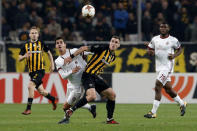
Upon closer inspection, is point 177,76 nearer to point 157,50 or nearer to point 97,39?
point 97,39

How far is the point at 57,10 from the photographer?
19.8m

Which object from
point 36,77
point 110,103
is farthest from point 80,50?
point 36,77

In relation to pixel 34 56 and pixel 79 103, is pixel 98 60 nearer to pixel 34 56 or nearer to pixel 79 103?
A: pixel 79 103

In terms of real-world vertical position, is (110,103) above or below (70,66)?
below

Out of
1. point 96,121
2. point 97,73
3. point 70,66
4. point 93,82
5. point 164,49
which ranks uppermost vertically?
point 164,49

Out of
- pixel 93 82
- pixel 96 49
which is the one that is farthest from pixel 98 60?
pixel 93 82

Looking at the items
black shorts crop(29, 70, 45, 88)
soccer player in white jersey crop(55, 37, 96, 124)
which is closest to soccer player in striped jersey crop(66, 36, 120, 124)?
soccer player in white jersey crop(55, 37, 96, 124)

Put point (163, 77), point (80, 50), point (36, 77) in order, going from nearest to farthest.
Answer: point (80, 50) < point (163, 77) < point (36, 77)

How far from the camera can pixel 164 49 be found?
1241 cm

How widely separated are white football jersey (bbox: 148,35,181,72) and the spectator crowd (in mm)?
6294

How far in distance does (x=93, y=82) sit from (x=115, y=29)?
859 centimetres

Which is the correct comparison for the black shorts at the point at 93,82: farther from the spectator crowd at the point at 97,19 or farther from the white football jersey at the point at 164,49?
the spectator crowd at the point at 97,19

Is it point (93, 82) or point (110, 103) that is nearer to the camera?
point (93, 82)

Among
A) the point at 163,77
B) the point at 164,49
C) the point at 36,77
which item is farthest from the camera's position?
the point at 36,77
